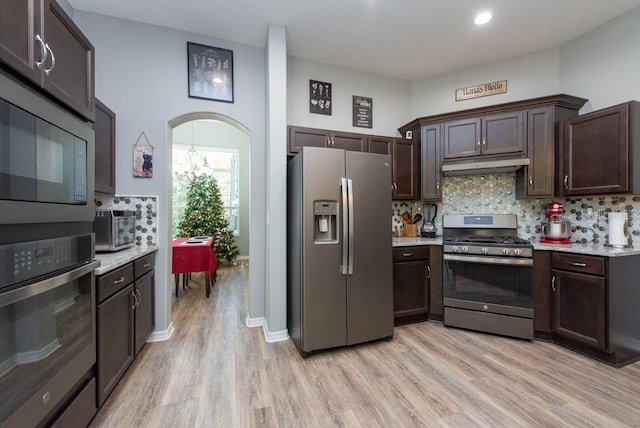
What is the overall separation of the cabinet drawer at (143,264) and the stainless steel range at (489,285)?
116 inches

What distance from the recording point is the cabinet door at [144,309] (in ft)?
7.05

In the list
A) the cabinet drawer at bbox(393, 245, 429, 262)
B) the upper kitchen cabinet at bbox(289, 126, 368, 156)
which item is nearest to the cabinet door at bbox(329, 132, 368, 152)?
the upper kitchen cabinet at bbox(289, 126, 368, 156)

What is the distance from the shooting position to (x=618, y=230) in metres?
2.41

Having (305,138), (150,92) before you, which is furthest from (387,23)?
(150,92)

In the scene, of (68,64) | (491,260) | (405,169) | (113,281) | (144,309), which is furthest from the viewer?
(405,169)

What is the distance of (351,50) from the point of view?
3080 millimetres

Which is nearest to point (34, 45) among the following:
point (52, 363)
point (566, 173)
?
point (52, 363)

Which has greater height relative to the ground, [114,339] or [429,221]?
[429,221]

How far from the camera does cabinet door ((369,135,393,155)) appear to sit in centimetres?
323

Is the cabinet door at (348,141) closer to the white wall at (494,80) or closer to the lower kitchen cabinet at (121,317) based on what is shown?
the white wall at (494,80)

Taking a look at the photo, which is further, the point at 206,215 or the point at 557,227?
the point at 206,215

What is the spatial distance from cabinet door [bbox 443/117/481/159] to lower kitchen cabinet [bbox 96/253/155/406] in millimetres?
3409

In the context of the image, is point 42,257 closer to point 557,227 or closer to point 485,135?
point 485,135

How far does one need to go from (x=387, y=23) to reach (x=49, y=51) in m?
2.64
